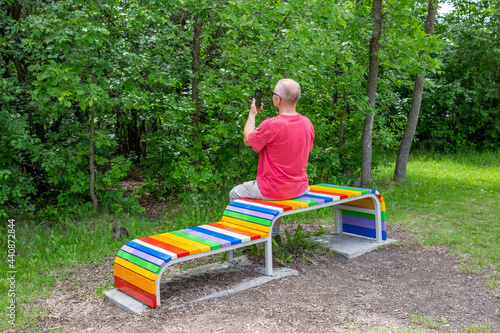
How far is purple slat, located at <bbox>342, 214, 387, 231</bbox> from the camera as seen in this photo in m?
5.55

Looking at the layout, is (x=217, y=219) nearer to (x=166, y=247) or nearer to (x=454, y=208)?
(x=166, y=247)

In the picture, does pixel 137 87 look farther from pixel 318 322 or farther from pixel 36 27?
pixel 318 322

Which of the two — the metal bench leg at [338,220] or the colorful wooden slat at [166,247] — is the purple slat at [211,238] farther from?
the metal bench leg at [338,220]

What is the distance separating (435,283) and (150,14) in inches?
166

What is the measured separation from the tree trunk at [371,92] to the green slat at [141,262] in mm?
4946

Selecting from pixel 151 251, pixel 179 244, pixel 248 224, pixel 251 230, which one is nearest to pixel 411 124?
pixel 248 224

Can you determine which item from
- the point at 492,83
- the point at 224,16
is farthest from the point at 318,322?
the point at 492,83

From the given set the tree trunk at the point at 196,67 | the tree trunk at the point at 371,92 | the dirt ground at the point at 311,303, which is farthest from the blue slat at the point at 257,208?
the tree trunk at the point at 371,92

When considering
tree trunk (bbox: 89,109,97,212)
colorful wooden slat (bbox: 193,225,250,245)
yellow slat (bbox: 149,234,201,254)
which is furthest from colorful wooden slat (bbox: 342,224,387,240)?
tree trunk (bbox: 89,109,97,212)

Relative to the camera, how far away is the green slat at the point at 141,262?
3539 mm

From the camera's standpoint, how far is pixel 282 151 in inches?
179

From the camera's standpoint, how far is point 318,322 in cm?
341

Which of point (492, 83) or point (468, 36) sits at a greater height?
point (468, 36)

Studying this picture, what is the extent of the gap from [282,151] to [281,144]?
7 centimetres
